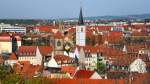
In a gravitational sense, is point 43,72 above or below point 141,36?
above

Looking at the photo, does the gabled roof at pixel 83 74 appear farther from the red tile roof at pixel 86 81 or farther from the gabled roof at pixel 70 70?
the red tile roof at pixel 86 81

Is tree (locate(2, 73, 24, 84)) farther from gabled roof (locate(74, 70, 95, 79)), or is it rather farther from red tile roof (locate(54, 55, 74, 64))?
red tile roof (locate(54, 55, 74, 64))

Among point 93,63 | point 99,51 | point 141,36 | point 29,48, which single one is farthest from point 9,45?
point 141,36

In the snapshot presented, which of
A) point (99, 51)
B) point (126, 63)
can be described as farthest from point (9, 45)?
point (126, 63)

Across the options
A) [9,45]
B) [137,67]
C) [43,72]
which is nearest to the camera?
[43,72]

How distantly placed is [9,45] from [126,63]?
22.7m

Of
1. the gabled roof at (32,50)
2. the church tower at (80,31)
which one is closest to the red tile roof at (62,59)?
the gabled roof at (32,50)

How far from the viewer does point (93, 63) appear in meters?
47.2

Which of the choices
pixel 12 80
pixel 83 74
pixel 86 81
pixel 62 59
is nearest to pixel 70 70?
pixel 83 74

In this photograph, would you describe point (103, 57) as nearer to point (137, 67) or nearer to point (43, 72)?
point (137, 67)

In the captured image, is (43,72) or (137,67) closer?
(43,72)

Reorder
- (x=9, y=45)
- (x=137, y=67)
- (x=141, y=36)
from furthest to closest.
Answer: (x=141, y=36), (x=9, y=45), (x=137, y=67)

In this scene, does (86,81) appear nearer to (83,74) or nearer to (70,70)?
(83,74)

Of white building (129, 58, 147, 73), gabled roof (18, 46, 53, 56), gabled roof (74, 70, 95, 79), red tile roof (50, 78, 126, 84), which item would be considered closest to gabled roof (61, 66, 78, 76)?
gabled roof (74, 70, 95, 79)
